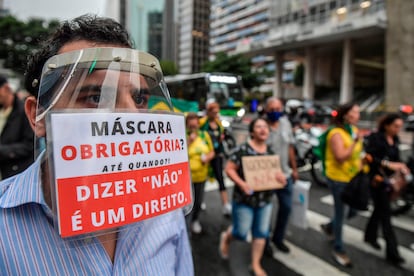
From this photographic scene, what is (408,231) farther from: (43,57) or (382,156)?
(43,57)

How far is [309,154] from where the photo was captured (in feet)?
21.1

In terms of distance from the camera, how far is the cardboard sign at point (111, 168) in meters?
0.68

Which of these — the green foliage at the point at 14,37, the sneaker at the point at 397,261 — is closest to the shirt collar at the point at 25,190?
the sneaker at the point at 397,261

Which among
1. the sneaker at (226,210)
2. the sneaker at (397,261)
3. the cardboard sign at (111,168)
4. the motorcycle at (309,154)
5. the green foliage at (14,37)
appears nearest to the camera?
the cardboard sign at (111,168)

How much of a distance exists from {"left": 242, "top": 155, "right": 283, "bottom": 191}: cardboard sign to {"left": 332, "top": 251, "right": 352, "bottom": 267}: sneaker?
1.07 m

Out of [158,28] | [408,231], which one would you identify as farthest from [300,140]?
[158,28]

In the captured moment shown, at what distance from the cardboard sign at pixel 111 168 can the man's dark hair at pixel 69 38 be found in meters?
0.27

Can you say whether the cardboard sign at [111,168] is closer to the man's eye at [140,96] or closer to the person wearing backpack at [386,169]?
the man's eye at [140,96]

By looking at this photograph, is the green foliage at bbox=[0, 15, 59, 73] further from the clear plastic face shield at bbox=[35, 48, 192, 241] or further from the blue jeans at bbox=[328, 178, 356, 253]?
the clear plastic face shield at bbox=[35, 48, 192, 241]

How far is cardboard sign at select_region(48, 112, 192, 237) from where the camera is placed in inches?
26.6

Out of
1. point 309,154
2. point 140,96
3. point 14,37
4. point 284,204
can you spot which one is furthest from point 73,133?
point 14,37

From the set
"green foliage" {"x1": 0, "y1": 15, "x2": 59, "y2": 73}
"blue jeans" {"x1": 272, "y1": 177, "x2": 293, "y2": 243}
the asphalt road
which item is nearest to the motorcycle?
the asphalt road

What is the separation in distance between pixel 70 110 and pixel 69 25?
1.17 feet

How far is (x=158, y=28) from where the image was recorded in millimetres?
76000
